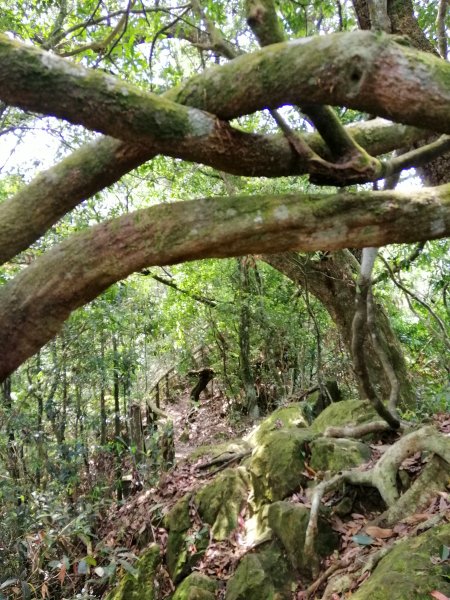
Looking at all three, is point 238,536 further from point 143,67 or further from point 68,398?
point 143,67

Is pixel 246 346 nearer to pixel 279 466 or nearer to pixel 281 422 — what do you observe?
pixel 281 422

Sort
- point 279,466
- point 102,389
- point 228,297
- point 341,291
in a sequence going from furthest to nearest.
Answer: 1. point 228,297
2. point 102,389
3. point 341,291
4. point 279,466

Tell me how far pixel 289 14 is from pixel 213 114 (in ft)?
12.7

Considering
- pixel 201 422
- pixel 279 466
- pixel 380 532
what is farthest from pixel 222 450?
pixel 201 422

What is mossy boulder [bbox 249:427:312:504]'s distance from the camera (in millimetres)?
5168

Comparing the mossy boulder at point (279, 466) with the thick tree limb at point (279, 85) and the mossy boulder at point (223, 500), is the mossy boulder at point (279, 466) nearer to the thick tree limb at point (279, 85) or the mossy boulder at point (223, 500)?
the mossy boulder at point (223, 500)

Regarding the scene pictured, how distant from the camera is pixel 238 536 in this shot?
5.23 meters

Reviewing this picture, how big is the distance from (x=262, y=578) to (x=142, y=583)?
5.76 ft

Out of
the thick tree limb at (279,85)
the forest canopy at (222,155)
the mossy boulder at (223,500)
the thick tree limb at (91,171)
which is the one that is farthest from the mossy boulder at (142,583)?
the thick tree limb at (279,85)

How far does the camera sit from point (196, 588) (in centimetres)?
461

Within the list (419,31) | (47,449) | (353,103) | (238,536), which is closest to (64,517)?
(47,449)

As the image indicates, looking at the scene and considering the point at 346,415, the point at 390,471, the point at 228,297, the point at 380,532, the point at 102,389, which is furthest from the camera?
the point at 228,297

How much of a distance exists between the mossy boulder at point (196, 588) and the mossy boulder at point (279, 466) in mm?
984

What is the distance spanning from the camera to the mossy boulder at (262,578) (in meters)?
4.19
